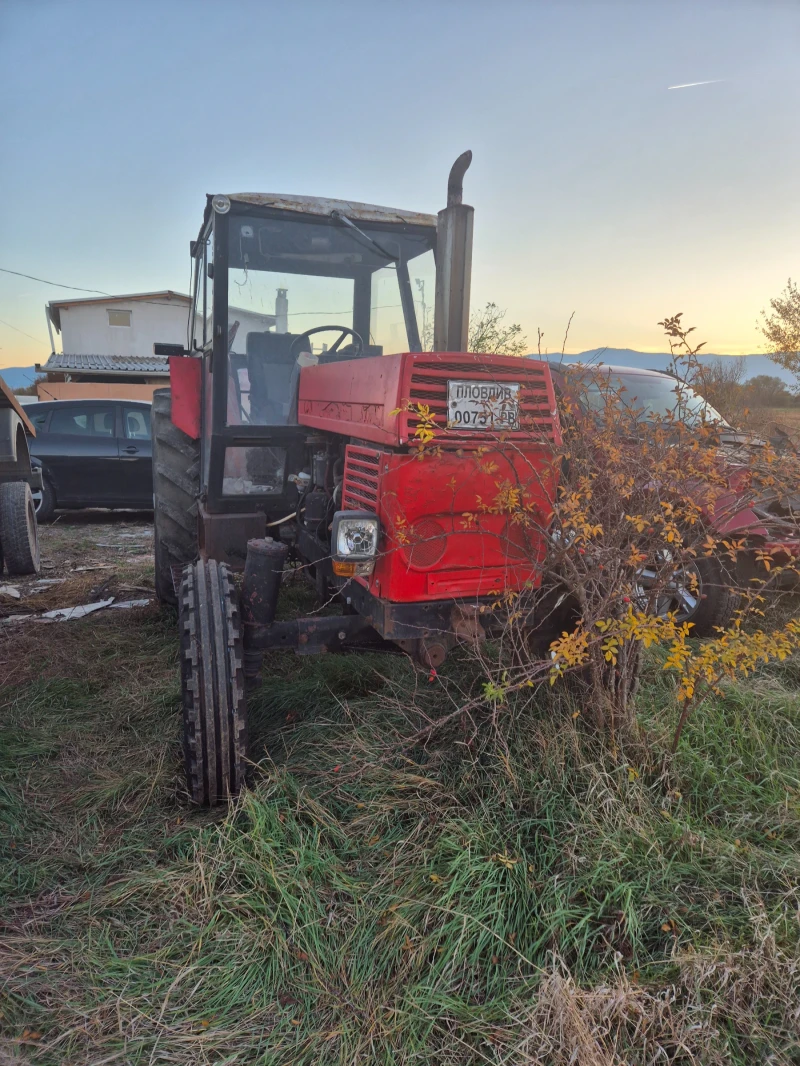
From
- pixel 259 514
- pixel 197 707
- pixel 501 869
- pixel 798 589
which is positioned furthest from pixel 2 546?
pixel 798 589

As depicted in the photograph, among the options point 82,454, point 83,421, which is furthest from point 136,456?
point 83,421

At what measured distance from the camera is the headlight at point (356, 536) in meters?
2.52

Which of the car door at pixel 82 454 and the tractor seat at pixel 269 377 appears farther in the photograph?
the car door at pixel 82 454

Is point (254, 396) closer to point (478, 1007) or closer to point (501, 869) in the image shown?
point (501, 869)

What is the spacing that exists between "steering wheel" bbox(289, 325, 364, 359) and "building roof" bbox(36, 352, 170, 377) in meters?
20.3

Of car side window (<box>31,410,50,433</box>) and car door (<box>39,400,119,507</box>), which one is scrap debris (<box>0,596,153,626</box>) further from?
car side window (<box>31,410,50,433</box>)

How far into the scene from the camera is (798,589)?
14.6 ft

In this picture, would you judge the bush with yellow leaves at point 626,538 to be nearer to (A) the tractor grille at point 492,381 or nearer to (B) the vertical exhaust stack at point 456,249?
(A) the tractor grille at point 492,381

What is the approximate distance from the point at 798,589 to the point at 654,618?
9.25 ft

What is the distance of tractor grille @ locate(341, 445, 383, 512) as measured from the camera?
2.62 m

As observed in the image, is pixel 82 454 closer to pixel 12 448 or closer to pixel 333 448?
pixel 12 448

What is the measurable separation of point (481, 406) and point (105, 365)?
2480 cm

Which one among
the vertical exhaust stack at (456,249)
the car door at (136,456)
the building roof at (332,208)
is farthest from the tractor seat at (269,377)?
the car door at (136,456)

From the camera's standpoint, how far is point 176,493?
180 inches
